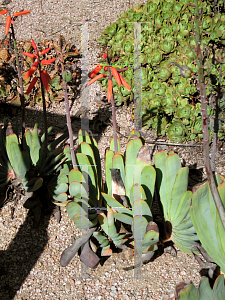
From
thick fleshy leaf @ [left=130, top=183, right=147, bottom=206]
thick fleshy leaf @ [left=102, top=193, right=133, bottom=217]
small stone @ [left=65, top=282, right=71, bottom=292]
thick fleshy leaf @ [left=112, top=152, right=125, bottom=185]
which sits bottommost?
small stone @ [left=65, top=282, right=71, bottom=292]

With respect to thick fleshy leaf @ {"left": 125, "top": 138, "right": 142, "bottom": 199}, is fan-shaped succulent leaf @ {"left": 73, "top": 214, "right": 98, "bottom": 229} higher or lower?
lower

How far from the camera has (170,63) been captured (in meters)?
3.11

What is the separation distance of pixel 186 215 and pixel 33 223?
47.1 inches

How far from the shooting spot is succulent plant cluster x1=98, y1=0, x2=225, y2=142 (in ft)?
9.45

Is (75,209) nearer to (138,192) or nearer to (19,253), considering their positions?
(138,192)

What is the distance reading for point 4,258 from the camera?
2.08 m

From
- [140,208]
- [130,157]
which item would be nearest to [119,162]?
[130,157]

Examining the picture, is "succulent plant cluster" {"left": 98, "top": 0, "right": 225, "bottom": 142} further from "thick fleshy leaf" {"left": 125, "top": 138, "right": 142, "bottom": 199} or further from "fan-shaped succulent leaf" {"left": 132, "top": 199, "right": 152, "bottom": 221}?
"fan-shaped succulent leaf" {"left": 132, "top": 199, "right": 152, "bottom": 221}

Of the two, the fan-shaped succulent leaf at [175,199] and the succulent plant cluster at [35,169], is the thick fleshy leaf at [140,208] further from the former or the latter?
the succulent plant cluster at [35,169]

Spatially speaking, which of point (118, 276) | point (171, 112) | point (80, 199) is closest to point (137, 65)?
point (171, 112)

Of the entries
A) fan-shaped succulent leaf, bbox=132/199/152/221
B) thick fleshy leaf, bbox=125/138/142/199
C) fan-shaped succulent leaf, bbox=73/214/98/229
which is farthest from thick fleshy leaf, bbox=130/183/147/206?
fan-shaped succulent leaf, bbox=73/214/98/229

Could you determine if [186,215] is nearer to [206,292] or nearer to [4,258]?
[206,292]

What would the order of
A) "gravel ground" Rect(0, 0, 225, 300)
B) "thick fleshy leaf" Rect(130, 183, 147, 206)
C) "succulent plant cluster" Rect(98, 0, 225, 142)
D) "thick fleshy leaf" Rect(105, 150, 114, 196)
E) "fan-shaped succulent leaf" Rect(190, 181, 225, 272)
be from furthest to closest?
"succulent plant cluster" Rect(98, 0, 225, 142) → "thick fleshy leaf" Rect(105, 150, 114, 196) → "gravel ground" Rect(0, 0, 225, 300) → "thick fleshy leaf" Rect(130, 183, 147, 206) → "fan-shaped succulent leaf" Rect(190, 181, 225, 272)

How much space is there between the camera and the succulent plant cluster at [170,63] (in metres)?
2.88
